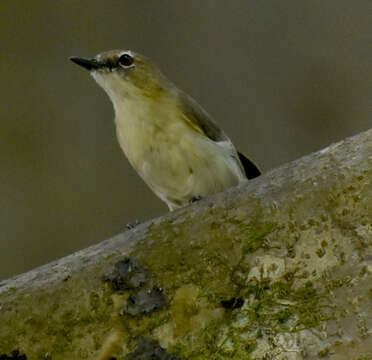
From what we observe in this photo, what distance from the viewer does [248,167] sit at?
3.37 metres

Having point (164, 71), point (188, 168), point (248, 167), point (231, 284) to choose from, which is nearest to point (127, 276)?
point (231, 284)

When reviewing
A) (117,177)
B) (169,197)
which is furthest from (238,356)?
(117,177)

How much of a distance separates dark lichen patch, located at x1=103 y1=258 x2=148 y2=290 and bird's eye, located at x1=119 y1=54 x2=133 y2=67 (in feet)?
5.71

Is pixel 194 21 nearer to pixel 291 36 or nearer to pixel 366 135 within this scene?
pixel 291 36

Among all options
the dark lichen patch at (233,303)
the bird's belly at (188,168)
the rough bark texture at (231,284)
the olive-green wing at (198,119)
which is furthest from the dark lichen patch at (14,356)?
the olive-green wing at (198,119)

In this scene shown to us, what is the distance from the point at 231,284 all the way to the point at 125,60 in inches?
73.4

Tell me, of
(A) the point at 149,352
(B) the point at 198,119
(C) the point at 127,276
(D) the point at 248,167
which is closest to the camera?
(A) the point at 149,352

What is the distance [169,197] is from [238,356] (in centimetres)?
183

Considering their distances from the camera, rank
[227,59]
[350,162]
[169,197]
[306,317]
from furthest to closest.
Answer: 1. [227,59]
2. [169,197]
3. [350,162]
4. [306,317]

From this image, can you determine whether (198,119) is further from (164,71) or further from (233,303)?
(233,303)

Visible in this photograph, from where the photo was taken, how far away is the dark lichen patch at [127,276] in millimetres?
1478

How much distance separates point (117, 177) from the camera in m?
3.58

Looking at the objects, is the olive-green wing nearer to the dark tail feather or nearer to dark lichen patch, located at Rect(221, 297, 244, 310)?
the dark tail feather

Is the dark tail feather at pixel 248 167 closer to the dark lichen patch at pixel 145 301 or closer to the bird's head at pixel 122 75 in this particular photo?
the bird's head at pixel 122 75
